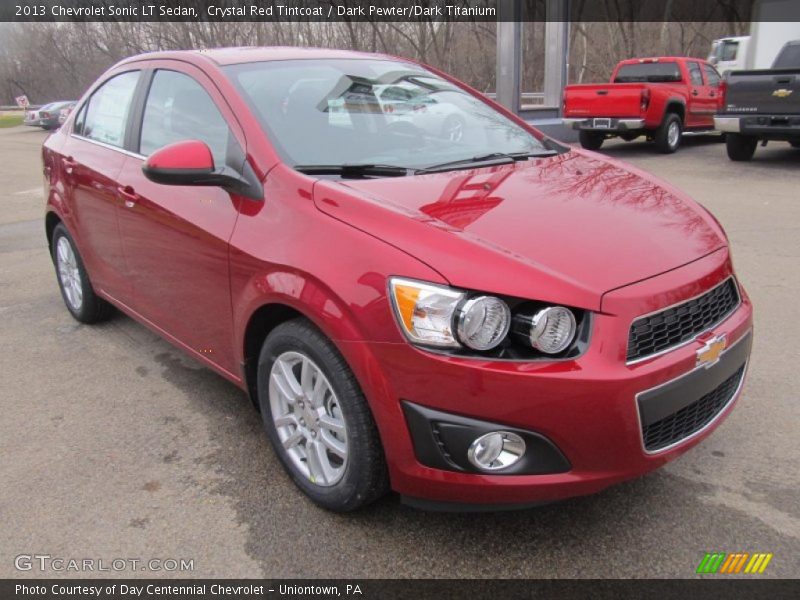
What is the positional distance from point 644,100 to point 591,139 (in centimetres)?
165

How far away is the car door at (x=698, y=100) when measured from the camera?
1352 cm

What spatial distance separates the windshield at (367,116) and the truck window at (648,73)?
11.6m

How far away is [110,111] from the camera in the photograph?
4.07 metres

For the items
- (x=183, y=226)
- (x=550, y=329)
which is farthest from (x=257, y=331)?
(x=550, y=329)

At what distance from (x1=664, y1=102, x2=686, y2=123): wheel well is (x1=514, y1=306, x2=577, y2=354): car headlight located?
12038 mm

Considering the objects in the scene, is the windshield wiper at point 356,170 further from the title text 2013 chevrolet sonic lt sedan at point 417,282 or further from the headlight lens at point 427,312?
the headlight lens at point 427,312

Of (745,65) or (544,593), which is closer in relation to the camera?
(544,593)

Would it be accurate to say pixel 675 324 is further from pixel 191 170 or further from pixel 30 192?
pixel 30 192

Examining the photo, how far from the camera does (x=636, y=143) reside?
1559cm

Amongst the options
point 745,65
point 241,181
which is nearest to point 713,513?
point 241,181

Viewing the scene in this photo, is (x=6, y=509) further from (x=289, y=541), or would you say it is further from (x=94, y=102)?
(x=94, y=102)

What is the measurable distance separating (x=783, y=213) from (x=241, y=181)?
22.4ft

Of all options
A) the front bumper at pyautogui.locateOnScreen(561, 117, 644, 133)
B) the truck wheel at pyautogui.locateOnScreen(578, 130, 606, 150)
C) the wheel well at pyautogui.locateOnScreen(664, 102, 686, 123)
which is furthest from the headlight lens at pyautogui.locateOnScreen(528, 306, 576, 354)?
the truck wheel at pyautogui.locateOnScreen(578, 130, 606, 150)

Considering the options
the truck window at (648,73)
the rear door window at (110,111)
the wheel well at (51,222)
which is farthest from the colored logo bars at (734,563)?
the truck window at (648,73)
